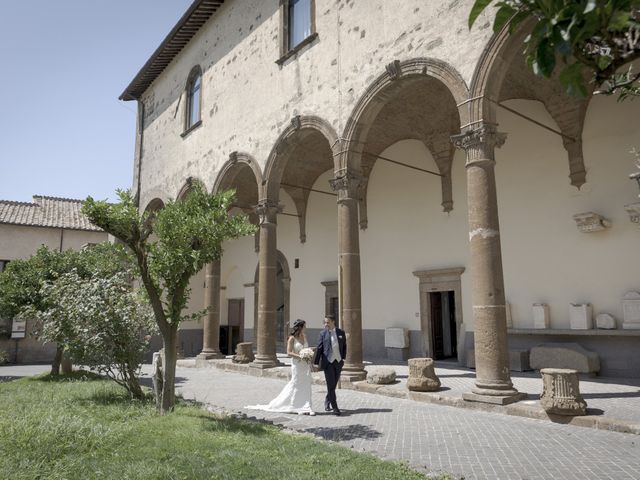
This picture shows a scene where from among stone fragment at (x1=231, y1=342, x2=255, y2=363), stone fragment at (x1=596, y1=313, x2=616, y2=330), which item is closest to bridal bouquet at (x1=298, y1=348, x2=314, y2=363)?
stone fragment at (x1=596, y1=313, x2=616, y2=330)

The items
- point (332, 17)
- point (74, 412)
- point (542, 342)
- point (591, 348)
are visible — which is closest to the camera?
point (74, 412)

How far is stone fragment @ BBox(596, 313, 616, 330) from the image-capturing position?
9023mm

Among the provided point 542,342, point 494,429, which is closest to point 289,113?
point 542,342

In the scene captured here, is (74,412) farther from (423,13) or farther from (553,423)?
(423,13)

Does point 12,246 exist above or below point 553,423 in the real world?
above

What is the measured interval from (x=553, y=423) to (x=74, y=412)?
20.8 feet

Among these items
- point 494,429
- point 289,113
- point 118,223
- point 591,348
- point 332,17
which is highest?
point 332,17

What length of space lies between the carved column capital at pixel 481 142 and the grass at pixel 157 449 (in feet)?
15.9

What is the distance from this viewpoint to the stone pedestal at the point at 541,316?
394 inches

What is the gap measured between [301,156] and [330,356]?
9004 mm

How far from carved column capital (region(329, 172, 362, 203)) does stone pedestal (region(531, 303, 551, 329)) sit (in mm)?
4522

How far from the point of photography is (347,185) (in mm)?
9844

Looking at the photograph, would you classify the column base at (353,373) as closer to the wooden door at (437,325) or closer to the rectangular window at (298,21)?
the wooden door at (437,325)

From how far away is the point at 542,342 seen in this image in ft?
33.3
